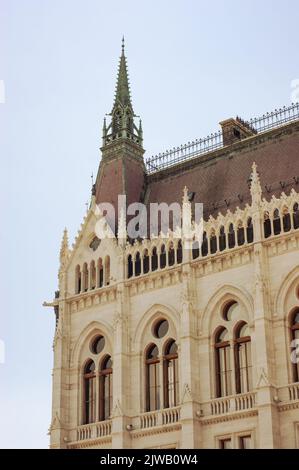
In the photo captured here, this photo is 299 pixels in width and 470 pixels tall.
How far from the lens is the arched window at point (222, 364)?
4834 cm

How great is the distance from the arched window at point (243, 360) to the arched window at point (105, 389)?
7267 millimetres

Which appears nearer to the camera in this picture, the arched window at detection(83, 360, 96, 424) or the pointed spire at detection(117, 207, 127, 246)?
the arched window at detection(83, 360, 96, 424)

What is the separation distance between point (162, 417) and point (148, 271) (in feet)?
24.4

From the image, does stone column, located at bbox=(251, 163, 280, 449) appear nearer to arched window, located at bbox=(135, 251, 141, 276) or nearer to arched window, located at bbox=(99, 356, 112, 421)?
arched window, located at bbox=(135, 251, 141, 276)

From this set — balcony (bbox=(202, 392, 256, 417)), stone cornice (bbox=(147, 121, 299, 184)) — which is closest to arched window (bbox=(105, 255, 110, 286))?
stone cornice (bbox=(147, 121, 299, 184))

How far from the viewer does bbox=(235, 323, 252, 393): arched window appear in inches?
1879

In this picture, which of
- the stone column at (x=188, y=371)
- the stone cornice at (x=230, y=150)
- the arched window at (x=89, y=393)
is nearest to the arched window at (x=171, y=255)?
the stone column at (x=188, y=371)

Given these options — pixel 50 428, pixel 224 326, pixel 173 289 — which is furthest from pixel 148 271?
pixel 50 428

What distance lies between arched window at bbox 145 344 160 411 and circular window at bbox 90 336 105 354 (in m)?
3.07

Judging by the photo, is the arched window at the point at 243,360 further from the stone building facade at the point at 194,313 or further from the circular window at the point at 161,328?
the circular window at the point at 161,328

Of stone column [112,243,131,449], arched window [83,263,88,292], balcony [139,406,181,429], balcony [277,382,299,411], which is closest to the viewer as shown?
balcony [277,382,299,411]

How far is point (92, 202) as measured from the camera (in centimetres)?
5750

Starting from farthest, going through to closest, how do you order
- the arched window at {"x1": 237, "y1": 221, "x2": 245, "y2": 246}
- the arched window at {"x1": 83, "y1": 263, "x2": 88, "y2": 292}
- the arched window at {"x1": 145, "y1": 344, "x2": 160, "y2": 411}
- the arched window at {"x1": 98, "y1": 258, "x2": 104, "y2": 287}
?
1. the arched window at {"x1": 83, "y1": 263, "x2": 88, "y2": 292}
2. the arched window at {"x1": 98, "y1": 258, "x2": 104, "y2": 287}
3. the arched window at {"x1": 145, "y1": 344, "x2": 160, "y2": 411}
4. the arched window at {"x1": 237, "y1": 221, "x2": 245, "y2": 246}

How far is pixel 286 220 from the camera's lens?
160ft
